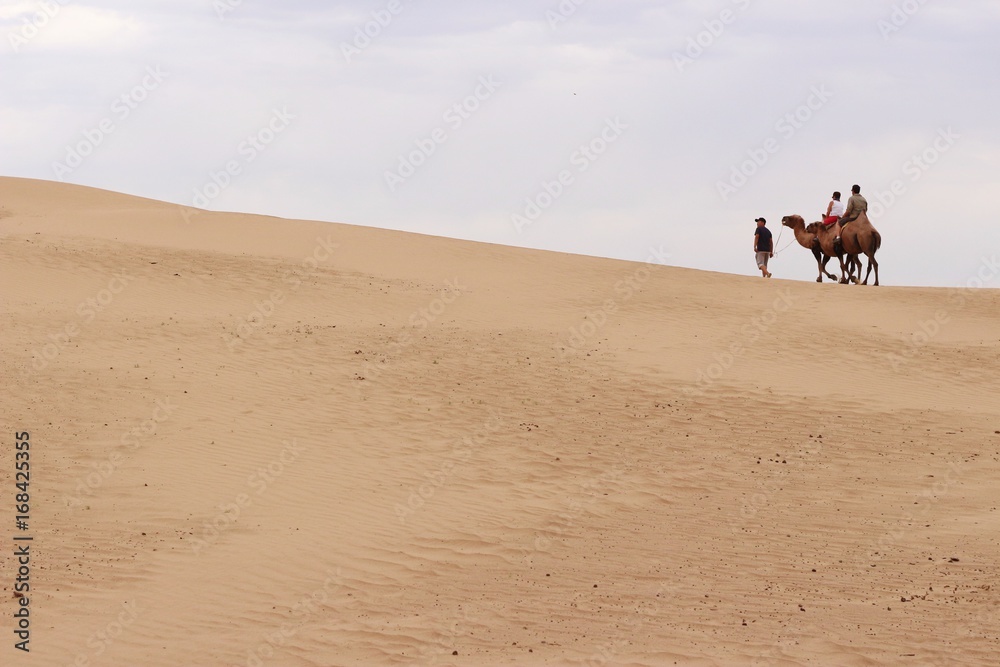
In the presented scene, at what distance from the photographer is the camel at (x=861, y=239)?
27.0m

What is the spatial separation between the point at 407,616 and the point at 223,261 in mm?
16451

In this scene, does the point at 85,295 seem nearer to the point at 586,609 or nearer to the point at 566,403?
the point at 566,403

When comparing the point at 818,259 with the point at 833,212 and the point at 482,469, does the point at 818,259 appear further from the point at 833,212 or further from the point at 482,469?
the point at 482,469

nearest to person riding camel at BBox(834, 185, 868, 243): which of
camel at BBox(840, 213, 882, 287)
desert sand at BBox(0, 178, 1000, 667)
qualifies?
camel at BBox(840, 213, 882, 287)

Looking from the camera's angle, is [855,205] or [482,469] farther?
[855,205]

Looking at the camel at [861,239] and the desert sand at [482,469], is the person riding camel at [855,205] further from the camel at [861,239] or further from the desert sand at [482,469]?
the desert sand at [482,469]

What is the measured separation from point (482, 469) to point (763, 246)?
1651cm

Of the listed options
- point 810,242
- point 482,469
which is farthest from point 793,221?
point 482,469

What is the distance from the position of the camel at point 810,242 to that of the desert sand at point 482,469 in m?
2.97

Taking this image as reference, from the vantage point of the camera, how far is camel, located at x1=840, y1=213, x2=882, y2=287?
88.5 ft

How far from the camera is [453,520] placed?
12.4m

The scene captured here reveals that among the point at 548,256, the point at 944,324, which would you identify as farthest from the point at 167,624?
the point at 548,256

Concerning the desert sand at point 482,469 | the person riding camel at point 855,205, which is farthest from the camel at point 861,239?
the desert sand at point 482,469

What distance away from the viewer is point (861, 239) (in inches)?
1066
